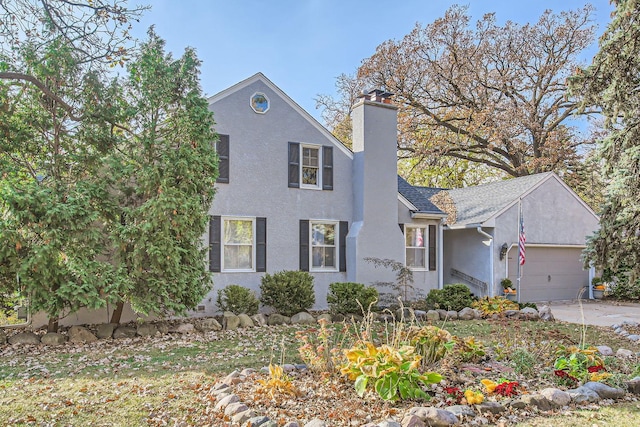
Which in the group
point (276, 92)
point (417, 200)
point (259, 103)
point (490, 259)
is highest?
point (276, 92)

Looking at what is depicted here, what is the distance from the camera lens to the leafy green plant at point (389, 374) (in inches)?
185

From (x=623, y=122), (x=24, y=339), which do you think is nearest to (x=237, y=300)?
(x=24, y=339)

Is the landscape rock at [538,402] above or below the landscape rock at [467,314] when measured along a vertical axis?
above

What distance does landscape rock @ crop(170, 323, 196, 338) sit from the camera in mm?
9523

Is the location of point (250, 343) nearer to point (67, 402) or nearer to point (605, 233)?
point (67, 402)

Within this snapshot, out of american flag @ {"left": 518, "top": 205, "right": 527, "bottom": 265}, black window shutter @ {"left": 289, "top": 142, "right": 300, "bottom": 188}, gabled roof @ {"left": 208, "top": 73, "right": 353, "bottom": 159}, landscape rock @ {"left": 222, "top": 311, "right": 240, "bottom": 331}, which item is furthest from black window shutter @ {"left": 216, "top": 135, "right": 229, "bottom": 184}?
american flag @ {"left": 518, "top": 205, "right": 527, "bottom": 265}

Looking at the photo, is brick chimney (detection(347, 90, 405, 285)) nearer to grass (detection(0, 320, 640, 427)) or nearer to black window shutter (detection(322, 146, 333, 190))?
black window shutter (detection(322, 146, 333, 190))

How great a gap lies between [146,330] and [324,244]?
542 cm

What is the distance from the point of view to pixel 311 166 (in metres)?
13.0

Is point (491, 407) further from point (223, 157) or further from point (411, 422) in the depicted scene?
point (223, 157)

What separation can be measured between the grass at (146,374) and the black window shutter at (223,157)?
393 centimetres

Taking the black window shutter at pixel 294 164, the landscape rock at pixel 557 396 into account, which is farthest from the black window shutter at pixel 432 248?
the landscape rock at pixel 557 396

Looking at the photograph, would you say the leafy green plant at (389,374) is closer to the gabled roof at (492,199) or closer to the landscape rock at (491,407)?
the landscape rock at (491,407)

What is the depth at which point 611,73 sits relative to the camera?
9945mm
